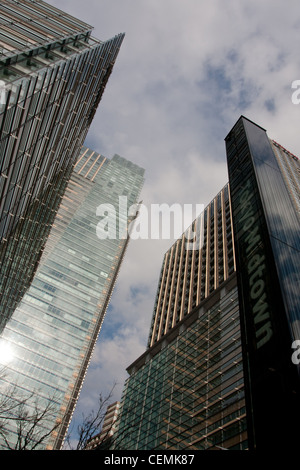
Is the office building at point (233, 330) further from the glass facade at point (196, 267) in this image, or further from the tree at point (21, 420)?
the tree at point (21, 420)

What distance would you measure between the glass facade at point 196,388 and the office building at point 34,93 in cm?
1852

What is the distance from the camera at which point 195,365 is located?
35.7m

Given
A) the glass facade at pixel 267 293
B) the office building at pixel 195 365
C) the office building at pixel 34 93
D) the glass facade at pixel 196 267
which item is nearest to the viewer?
the glass facade at pixel 267 293

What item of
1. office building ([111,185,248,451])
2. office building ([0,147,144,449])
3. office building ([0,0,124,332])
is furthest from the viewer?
office building ([0,147,144,449])

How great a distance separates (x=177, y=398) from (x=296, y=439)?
27.0 metres

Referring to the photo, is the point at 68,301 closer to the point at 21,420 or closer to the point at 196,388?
the point at 196,388

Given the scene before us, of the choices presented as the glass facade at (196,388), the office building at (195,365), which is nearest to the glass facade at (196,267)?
the office building at (195,365)

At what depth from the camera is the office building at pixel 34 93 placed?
14836mm

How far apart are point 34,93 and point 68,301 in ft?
212

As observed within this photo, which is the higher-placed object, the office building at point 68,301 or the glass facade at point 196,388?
the office building at point 68,301

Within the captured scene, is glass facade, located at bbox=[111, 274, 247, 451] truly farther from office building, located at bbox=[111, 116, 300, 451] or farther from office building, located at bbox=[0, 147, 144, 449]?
office building, located at bbox=[0, 147, 144, 449]

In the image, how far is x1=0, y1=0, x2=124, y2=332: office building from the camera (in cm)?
1484

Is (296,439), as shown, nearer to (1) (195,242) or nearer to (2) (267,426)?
(2) (267,426)

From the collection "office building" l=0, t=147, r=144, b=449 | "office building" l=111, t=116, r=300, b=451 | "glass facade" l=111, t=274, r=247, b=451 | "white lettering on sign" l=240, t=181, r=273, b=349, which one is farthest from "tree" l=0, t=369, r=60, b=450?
"white lettering on sign" l=240, t=181, r=273, b=349
